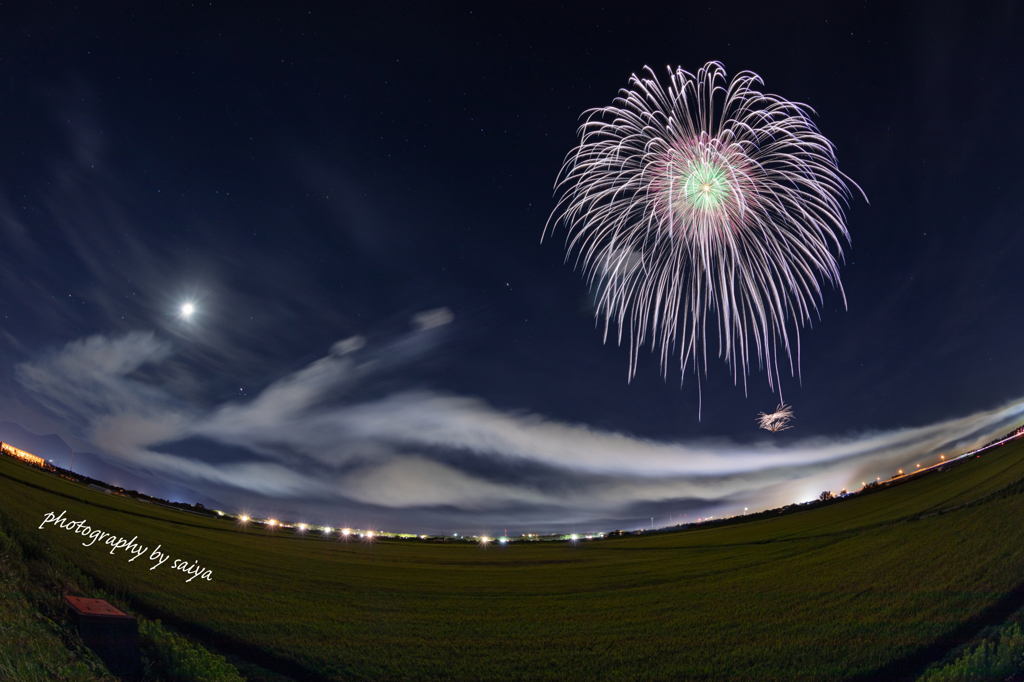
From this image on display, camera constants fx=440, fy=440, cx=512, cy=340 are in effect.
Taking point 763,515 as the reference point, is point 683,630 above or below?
below

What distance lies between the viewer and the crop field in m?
18.9

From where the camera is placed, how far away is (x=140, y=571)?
28188 mm

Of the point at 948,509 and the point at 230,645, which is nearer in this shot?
the point at 230,645

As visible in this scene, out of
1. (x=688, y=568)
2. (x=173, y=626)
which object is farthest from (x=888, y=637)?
(x=688, y=568)

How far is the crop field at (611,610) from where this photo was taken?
1894 cm

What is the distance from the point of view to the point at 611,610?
33.9 metres

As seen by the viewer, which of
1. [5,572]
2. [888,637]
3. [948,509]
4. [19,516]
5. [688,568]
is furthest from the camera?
[688,568]

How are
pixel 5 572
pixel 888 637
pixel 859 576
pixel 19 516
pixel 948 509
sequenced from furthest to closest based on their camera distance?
pixel 948 509, pixel 859 576, pixel 19 516, pixel 888 637, pixel 5 572

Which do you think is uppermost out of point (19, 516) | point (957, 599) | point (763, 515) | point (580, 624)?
point (763, 515)

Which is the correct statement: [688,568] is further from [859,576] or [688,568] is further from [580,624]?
[580,624]

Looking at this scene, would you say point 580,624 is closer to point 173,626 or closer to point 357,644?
point 357,644

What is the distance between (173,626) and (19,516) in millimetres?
16716

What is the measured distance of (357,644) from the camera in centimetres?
2164

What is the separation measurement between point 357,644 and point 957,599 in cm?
3073
